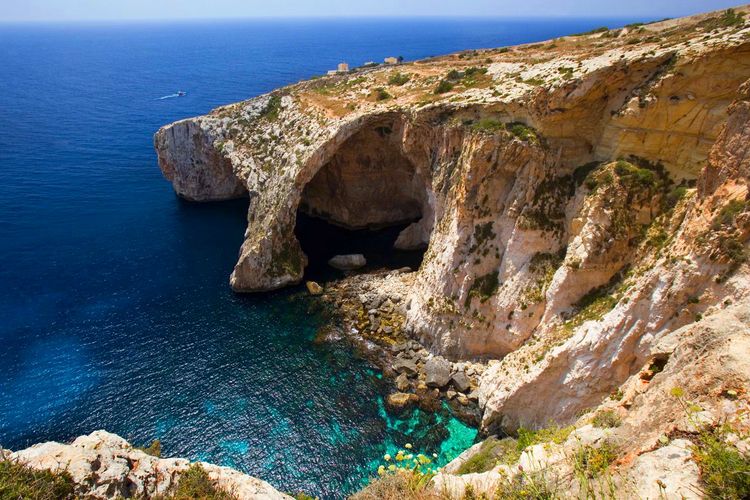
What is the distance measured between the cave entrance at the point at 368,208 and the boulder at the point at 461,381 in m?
18.8

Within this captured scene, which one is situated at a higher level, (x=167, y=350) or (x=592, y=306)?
(x=592, y=306)

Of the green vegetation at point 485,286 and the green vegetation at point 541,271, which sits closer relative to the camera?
the green vegetation at point 541,271

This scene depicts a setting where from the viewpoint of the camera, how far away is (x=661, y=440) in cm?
1304

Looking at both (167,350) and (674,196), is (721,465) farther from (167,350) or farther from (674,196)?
(167,350)

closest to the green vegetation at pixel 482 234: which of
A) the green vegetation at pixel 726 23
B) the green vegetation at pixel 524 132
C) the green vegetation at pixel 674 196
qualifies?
the green vegetation at pixel 524 132

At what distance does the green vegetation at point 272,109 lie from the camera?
6258cm

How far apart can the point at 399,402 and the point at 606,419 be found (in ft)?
63.7

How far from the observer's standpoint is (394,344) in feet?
134

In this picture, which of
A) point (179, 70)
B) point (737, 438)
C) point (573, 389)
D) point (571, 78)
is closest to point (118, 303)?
point (573, 389)

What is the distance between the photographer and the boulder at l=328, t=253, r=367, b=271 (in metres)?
53.2

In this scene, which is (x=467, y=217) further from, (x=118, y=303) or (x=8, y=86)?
(x=8, y=86)

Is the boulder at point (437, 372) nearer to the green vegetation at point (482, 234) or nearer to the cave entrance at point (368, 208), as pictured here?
the green vegetation at point (482, 234)

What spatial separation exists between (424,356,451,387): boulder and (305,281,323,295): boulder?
51.5 ft

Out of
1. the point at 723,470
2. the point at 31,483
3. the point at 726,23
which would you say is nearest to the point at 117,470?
the point at 31,483
